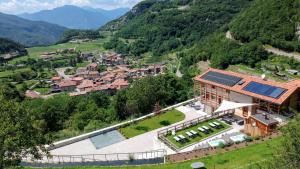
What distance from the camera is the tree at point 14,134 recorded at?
595 inches

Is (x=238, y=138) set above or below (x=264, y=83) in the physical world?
below

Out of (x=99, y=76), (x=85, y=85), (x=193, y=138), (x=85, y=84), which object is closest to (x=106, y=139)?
(x=193, y=138)

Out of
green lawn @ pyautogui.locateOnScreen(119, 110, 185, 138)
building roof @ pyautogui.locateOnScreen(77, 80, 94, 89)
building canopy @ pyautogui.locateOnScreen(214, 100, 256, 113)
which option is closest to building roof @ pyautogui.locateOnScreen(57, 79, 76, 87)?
building roof @ pyautogui.locateOnScreen(77, 80, 94, 89)

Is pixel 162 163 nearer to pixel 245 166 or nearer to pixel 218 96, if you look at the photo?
pixel 245 166

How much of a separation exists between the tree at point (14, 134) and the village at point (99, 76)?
A: 2963 inches

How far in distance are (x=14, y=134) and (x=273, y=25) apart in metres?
85.2

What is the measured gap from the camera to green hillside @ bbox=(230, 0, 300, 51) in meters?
83.6

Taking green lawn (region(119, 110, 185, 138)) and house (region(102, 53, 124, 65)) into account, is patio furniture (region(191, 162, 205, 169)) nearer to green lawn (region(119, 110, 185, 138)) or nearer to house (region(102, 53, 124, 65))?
green lawn (region(119, 110, 185, 138))

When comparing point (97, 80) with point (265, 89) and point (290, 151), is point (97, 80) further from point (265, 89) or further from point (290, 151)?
point (290, 151)

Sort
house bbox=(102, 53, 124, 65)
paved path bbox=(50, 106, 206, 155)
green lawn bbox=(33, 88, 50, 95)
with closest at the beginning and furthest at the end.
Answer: paved path bbox=(50, 106, 206, 155)
green lawn bbox=(33, 88, 50, 95)
house bbox=(102, 53, 124, 65)

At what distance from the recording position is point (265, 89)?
32.8 m

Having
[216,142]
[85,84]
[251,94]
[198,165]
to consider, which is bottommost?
[85,84]

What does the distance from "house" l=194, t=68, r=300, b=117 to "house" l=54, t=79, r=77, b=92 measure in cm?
8283

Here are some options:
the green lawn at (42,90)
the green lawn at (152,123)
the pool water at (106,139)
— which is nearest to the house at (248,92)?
the green lawn at (152,123)
